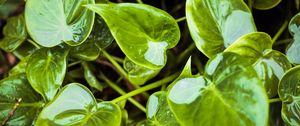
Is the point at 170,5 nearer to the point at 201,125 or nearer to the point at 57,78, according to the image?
the point at 57,78

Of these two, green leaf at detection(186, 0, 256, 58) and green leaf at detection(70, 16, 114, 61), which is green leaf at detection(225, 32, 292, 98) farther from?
green leaf at detection(70, 16, 114, 61)

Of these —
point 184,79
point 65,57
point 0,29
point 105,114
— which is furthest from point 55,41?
point 0,29

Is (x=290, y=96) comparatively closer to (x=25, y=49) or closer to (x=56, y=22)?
(x=56, y=22)

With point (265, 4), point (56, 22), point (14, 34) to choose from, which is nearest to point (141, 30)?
point (56, 22)

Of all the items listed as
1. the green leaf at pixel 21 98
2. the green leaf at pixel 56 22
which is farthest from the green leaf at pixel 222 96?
the green leaf at pixel 21 98

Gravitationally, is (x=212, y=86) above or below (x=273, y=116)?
above
